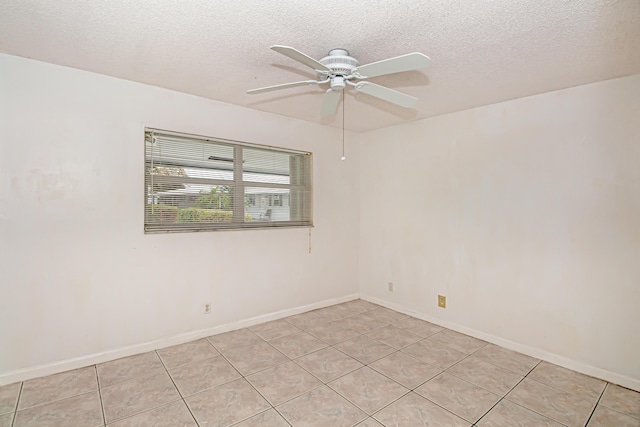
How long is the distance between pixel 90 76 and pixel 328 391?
3095mm

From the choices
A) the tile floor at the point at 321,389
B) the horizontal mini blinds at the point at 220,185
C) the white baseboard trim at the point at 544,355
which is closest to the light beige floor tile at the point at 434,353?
the tile floor at the point at 321,389

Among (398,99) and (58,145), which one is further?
(58,145)

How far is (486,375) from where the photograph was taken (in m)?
2.58

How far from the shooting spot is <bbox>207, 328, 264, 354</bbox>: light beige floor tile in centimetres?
304

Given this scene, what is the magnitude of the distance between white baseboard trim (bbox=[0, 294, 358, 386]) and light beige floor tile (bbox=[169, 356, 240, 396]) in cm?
46

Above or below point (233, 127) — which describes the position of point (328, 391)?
below

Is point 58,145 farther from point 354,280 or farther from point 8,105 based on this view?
point 354,280

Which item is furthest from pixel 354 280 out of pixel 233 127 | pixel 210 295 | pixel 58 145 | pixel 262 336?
pixel 58 145

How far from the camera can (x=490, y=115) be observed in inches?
126

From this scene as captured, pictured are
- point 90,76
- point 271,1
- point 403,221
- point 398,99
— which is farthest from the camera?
point 403,221

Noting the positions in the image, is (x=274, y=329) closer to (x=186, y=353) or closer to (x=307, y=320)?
(x=307, y=320)

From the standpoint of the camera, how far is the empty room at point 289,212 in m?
1.97

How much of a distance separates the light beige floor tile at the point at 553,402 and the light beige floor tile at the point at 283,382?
1.46 meters

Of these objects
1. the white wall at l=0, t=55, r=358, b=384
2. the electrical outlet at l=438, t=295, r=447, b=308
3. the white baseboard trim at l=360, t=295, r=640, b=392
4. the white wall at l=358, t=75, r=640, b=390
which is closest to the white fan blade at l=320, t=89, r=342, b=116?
the white wall at l=0, t=55, r=358, b=384
